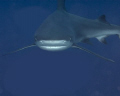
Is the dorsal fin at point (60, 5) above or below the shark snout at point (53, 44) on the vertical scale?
above

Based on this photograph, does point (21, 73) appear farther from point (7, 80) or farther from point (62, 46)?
point (62, 46)

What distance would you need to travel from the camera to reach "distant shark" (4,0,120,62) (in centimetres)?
433

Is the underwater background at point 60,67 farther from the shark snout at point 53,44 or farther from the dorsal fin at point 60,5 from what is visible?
the shark snout at point 53,44

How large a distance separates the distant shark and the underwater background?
21.3 feet

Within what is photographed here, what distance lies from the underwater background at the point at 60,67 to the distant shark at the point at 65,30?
6.49m

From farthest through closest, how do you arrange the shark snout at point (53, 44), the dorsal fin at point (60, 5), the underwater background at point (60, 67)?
the underwater background at point (60, 67), the dorsal fin at point (60, 5), the shark snout at point (53, 44)

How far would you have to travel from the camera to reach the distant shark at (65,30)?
4.33 metres

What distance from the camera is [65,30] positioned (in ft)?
16.3

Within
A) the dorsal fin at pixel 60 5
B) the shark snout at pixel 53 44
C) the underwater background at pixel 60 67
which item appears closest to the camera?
the shark snout at pixel 53 44

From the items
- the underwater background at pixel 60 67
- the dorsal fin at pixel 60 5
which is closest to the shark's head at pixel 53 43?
the dorsal fin at pixel 60 5

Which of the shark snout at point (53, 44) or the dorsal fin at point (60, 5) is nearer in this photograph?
the shark snout at point (53, 44)

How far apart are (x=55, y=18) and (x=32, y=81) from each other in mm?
8391

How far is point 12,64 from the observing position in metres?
15.0

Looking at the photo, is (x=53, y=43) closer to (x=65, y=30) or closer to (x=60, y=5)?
(x=65, y=30)
